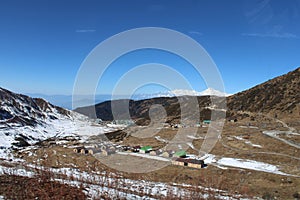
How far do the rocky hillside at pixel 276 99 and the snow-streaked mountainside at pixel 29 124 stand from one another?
251ft

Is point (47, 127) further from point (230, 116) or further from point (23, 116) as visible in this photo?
point (230, 116)

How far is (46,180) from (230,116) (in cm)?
10189

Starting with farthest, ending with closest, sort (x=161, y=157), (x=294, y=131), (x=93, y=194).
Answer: (x=294, y=131) → (x=161, y=157) → (x=93, y=194)

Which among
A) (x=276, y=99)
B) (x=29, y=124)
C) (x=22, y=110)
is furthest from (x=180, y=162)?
(x=22, y=110)

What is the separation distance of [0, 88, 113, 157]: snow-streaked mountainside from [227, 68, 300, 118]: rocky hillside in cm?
7642

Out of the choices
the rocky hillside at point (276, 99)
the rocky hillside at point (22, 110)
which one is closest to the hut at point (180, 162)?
the rocky hillside at point (276, 99)

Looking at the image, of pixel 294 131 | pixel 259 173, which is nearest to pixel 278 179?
pixel 259 173

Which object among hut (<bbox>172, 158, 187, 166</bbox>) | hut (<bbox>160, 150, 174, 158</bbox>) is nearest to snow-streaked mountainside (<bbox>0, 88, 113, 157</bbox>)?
hut (<bbox>160, 150, 174, 158</bbox>)

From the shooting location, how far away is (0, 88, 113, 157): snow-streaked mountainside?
9595 cm

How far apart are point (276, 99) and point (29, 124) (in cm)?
12676

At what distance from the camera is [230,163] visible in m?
39.1

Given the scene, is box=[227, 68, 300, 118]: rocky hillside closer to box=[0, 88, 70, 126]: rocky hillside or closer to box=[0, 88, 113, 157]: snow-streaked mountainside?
box=[0, 88, 113, 157]: snow-streaked mountainside

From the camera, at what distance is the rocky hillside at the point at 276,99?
3531 inches

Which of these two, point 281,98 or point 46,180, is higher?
point 281,98
